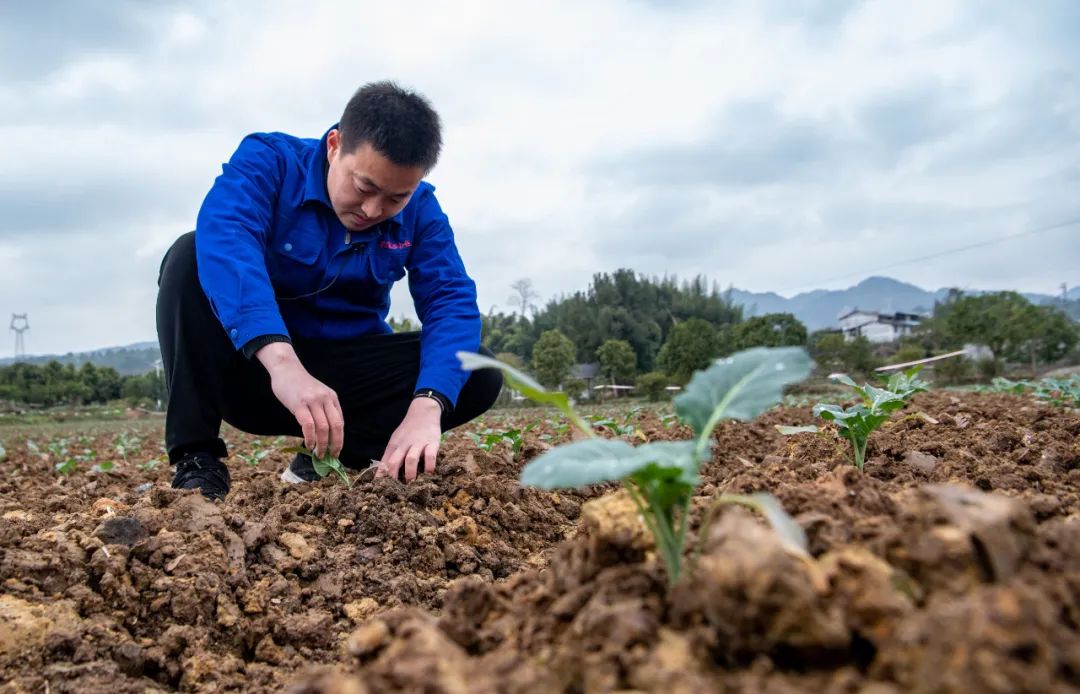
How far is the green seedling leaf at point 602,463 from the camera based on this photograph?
2.86ft

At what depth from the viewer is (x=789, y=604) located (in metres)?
0.72

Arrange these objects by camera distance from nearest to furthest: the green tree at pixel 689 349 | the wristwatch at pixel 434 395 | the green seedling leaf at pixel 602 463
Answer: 1. the green seedling leaf at pixel 602 463
2. the wristwatch at pixel 434 395
3. the green tree at pixel 689 349

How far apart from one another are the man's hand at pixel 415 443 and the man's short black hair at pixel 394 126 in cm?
83

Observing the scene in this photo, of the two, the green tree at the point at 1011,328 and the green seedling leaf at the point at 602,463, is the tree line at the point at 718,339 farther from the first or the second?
the green seedling leaf at the point at 602,463

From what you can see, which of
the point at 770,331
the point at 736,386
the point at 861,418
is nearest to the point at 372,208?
the point at 861,418

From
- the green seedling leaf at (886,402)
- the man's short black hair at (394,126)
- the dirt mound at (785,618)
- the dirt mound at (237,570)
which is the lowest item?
the dirt mound at (237,570)

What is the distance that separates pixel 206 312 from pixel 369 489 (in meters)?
1.03

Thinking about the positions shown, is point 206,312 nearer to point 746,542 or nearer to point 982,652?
point 746,542

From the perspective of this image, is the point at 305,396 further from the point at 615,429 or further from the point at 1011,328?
the point at 1011,328

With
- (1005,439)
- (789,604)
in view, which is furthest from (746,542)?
(1005,439)

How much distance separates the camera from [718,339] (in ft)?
89.9

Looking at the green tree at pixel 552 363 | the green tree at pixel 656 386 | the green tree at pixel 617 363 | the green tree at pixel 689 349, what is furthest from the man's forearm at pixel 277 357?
the green tree at pixel 617 363

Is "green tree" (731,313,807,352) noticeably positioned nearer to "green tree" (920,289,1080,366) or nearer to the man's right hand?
"green tree" (920,289,1080,366)

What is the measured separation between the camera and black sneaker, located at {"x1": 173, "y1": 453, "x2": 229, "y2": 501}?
8.66ft
